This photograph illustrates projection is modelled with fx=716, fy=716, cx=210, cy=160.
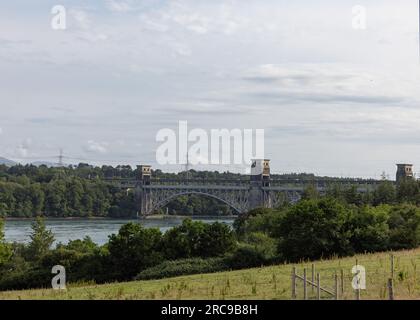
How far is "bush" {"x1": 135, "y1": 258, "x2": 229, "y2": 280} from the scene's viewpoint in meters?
35.5

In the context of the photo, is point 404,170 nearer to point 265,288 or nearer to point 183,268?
point 183,268

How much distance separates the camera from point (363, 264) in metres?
28.8

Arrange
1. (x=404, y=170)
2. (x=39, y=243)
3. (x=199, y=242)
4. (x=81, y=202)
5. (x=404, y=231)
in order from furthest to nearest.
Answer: (x=81, y=202), (x=404, y=170), (x=39, y=243), (x=404, y=231), (x=199, y=242)

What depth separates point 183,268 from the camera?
3634cm

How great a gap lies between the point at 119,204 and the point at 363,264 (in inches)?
4345

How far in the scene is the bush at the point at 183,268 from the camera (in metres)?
35.5

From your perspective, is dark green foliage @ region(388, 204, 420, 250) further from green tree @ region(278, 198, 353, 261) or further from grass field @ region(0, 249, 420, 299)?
grass field @ region(0, 249, 420, 299)

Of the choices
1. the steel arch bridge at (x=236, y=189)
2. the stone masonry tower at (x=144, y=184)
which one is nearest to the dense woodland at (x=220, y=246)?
the steel arch bridge at (x=236, y=189)

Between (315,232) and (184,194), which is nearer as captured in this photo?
(315,232)

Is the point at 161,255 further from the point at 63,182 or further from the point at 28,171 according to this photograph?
the point at 28,171

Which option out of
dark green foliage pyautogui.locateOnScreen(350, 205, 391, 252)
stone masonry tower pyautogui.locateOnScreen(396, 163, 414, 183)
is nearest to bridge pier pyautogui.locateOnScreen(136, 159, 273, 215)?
stone masonry tower pyautogui.locateOnScreen(396, 163, 414, 183)

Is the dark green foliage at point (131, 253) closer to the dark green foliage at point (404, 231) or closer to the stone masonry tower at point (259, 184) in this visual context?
the dark green foliage at point (404, 231)

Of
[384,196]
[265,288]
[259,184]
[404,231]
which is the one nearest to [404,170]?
[259,184]
